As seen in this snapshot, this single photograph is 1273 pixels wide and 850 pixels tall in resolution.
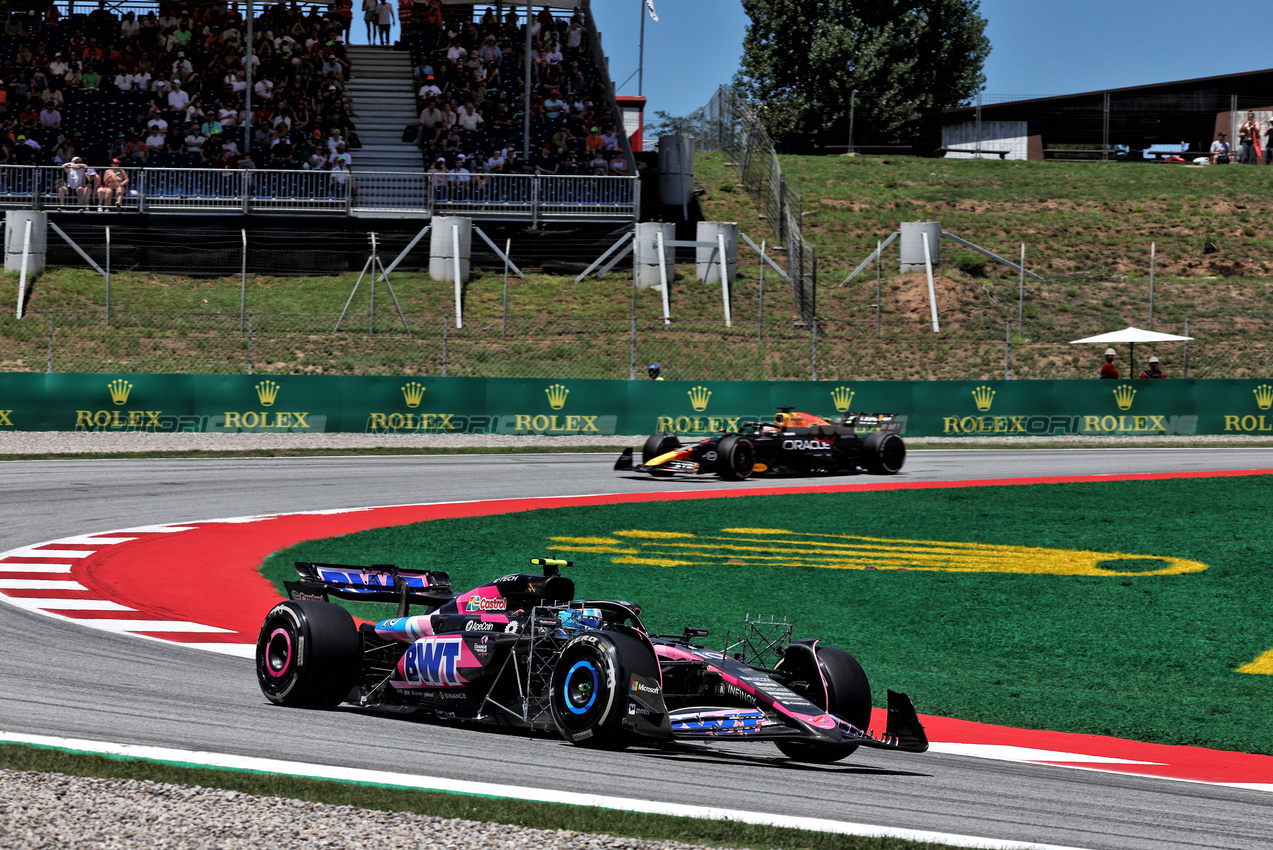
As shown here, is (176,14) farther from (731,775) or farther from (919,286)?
(731,775)

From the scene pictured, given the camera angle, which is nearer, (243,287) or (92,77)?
(243,287)

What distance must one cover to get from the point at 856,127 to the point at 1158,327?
30225 mm

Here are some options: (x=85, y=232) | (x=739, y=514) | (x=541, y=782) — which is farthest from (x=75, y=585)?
(x=85, y=232)

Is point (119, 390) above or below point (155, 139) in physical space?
below

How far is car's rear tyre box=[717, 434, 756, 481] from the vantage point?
22.0 meters

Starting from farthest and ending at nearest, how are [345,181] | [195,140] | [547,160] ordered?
[547,160], [195,140], [345,181]

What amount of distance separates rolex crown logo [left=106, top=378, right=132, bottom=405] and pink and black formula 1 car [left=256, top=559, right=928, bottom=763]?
18.8m

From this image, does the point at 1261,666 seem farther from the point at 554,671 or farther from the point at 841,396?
the point at 841,396

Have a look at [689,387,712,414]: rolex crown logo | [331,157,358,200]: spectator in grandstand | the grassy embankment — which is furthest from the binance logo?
[331,157,358,200]: spectator in grandstand

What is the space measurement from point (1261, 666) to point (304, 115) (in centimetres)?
3089

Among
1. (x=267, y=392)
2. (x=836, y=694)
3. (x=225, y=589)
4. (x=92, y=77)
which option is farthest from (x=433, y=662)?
(x=92, y=77)

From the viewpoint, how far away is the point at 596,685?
22.1ft

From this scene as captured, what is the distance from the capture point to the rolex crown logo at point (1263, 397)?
3139 cm

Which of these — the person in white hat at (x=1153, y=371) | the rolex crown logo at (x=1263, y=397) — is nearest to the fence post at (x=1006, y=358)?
the person in white hat at (x=1153, y=371)
